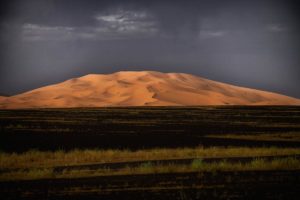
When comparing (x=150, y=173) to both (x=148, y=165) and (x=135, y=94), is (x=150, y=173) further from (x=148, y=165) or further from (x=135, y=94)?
(x=135, y=94)

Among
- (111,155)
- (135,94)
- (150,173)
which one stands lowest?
(135,94)

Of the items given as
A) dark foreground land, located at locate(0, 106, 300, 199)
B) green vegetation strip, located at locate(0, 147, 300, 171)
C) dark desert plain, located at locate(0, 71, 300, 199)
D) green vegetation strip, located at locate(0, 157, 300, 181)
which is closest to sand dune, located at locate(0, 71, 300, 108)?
dark desert plain, located at locate(0, 71, 300, 199)

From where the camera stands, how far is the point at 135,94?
5866 inches

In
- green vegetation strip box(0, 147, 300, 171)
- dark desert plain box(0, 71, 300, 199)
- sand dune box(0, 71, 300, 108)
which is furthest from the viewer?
sand dune box(0, 71, 300, 108)

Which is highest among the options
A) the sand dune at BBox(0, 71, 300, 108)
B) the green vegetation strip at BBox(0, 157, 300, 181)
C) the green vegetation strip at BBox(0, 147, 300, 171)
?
the green vegetation strip at BBox(0, 157, 300, 181)

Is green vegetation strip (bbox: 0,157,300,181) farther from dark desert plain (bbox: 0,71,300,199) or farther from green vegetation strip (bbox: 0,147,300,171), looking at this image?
green vegetation strip (bbox: 0,147,300,171)

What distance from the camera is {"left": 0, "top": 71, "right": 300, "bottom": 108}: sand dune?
138875 millimetres

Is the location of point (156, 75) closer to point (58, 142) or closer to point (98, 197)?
point (58, 142)

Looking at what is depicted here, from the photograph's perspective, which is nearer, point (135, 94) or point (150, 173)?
point (150, 173)

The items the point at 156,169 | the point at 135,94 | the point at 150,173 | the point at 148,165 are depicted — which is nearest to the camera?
the point at 150,173

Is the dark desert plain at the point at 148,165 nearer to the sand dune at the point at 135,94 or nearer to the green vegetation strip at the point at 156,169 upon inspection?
the green vegetation strip at the point at 156,169

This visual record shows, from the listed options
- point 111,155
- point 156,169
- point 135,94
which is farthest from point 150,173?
point 135,94

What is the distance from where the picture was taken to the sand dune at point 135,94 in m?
139

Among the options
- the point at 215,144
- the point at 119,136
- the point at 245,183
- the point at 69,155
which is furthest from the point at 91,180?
the point at 119,136
